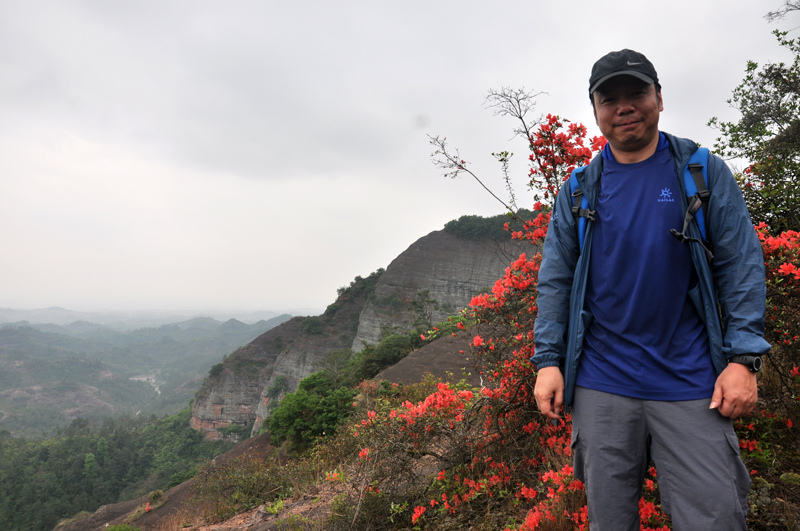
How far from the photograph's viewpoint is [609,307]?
1.29m

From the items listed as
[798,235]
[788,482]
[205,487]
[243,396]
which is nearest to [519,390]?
[788,482]

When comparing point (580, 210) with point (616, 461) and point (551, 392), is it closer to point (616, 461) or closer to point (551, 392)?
point (551, 392)

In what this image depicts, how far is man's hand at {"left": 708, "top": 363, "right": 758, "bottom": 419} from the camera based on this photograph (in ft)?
3.44

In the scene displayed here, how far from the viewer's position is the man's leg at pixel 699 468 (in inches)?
40.8

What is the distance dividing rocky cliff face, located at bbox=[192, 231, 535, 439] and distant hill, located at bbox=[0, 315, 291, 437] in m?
29.1

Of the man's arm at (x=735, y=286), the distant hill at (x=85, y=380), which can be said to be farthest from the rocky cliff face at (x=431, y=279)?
the distant hill at (x=85, y=380)

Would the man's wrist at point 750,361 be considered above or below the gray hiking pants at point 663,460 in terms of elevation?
above

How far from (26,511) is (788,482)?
44671 millimetres

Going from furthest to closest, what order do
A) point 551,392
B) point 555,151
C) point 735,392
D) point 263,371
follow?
1. point 263,371
2. point 555,151
3. point 551,392
4. point 735,392

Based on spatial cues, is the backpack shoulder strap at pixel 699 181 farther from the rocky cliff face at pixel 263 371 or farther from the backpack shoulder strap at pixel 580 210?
the rocky cliff face at pixel 263 371

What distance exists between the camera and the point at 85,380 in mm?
100812

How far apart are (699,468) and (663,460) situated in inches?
3.4

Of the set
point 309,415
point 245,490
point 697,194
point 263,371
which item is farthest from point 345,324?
point 697,194

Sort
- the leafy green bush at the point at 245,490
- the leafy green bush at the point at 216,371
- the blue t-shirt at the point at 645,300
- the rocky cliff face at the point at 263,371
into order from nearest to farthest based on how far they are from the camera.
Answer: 1. the blue t-shirt at the point at 645,300
2. the leafy green bush at the point at 245,490
3. the rocky cliff face at the point at 263,371
4. the leafy green bush at the point at 216,371
